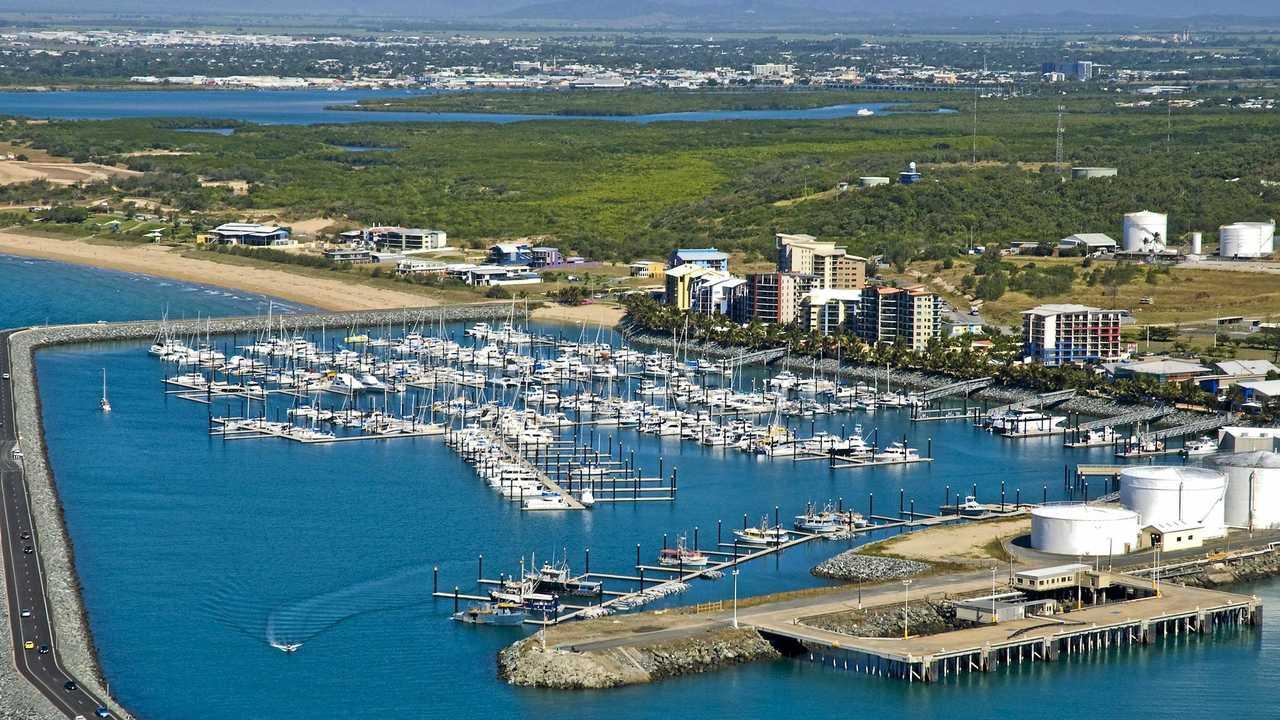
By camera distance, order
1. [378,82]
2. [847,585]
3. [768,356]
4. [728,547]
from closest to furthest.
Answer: [847,585] < [728,547] < [768,356] < [378,82]

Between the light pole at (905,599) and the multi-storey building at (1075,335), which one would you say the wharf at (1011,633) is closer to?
the light pole at (905,599)

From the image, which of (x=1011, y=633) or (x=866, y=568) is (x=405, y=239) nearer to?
(x=866, y=568)

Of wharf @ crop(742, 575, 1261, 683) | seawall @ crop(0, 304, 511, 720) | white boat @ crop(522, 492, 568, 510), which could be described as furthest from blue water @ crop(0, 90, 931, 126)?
wharf @ crop(742, 575, 1261, 683)

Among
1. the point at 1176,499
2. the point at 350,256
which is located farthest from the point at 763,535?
the point at 350,256

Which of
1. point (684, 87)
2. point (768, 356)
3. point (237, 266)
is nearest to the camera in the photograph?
point (768, 356)

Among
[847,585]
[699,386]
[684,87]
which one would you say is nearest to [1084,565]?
[847,585]

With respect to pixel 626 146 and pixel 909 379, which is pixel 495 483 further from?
pixel 626 146

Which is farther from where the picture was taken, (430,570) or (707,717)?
(430,570)
